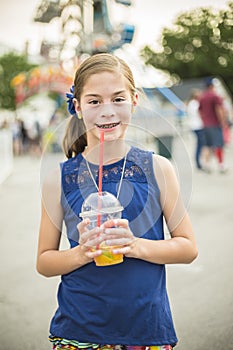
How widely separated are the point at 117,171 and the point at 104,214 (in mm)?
153

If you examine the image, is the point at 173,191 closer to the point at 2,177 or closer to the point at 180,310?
the point at 180,310

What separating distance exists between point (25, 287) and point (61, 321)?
148cm

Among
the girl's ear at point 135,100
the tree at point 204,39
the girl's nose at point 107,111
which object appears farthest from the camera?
the tree at point 204,39

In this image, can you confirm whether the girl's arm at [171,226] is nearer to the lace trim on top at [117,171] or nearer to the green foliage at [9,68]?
the lace trim on top at [117,171]

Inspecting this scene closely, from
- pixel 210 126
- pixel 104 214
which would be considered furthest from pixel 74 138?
pixel 210 126

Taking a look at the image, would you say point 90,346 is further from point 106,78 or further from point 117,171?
point 106,78

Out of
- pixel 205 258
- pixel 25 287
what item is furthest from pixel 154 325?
pixel 205 258

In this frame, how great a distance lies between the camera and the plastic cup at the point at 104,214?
0.94 metres

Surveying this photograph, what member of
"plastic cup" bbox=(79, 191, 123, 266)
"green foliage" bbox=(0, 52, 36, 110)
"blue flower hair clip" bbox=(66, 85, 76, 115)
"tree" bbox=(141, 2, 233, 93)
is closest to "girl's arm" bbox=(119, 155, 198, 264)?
"plastic cup" bbox=(79, 191, 123, 266)

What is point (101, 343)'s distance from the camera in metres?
1.05

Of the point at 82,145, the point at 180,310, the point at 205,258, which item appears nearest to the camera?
the point at 82,145

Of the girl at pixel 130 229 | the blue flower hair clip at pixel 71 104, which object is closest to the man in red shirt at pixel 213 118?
the blue flower hair clip at pixel 71 104

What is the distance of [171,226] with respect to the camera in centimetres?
109

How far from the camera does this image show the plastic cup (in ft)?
3.07
